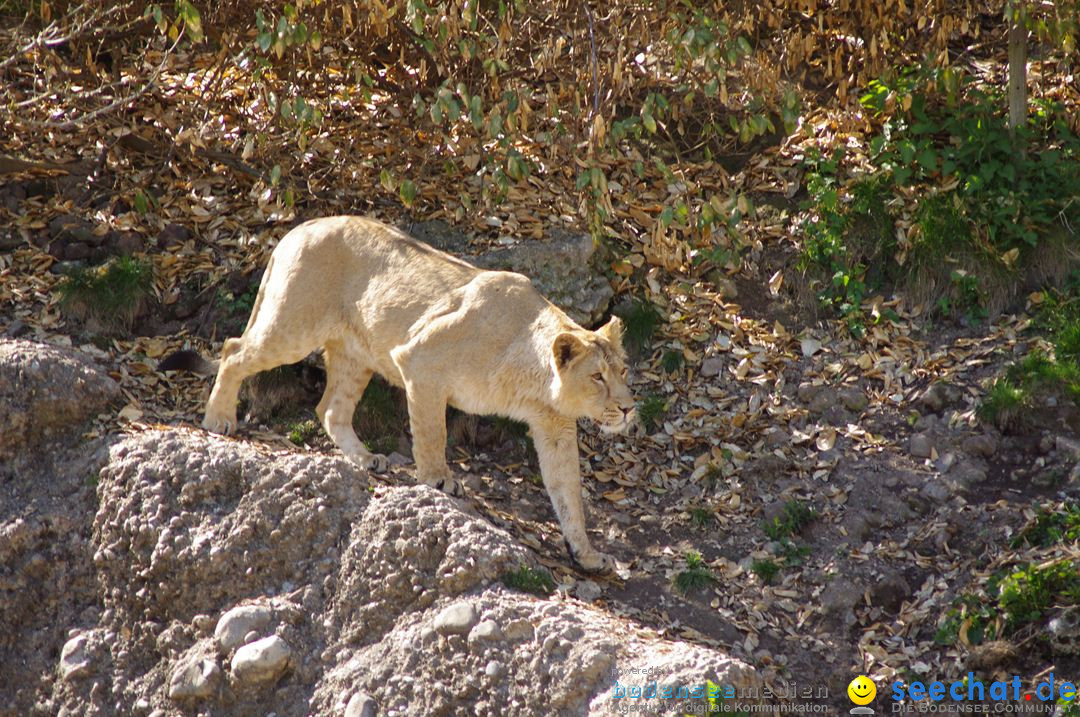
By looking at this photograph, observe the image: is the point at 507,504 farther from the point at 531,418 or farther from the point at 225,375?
the point at 225,375

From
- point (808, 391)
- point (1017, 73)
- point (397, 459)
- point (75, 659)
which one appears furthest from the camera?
point (1017, 73)

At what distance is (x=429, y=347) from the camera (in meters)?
8.16

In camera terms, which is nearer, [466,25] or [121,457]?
[121,457]

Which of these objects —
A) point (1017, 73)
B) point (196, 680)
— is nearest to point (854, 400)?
point (1017, 73)

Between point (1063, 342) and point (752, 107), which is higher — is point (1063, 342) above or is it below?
below

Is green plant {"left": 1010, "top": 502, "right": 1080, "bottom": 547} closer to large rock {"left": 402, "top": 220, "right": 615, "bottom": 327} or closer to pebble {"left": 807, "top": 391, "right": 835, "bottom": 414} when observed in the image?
pebble {"left": 807, "top": 391, "right": 835, "bottom": 414}

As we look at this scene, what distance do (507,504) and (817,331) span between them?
3.25m

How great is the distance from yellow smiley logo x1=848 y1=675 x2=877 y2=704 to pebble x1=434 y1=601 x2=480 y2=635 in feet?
8.28

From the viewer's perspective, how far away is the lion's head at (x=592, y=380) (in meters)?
7.98

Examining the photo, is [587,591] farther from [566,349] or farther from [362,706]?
[362,706]

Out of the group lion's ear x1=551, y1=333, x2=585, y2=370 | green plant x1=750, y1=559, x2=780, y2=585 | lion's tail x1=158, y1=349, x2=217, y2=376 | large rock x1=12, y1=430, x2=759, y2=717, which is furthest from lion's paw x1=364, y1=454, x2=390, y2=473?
green plant x1=750, y1=559, x2=780, y2=585

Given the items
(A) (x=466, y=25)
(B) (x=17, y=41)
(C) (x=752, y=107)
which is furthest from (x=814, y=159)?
(B) (x=17, y=41)

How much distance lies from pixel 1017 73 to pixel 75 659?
28.1ft

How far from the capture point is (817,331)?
33.8 ft
